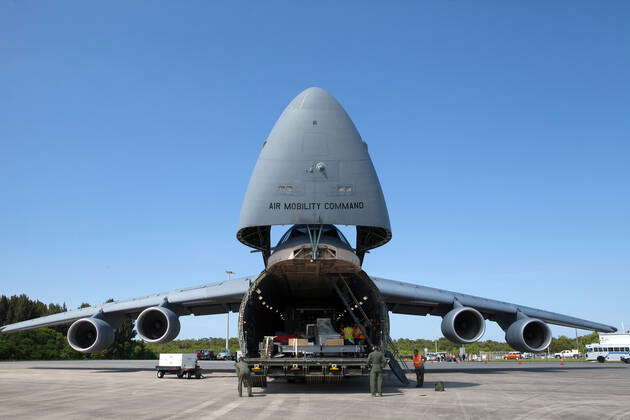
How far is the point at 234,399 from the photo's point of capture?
11445mm

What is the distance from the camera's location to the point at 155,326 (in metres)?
19.5

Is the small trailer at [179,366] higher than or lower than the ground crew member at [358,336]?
lower

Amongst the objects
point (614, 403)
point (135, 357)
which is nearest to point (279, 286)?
point (614, 403)

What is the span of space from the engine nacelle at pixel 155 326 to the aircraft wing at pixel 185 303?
829mm

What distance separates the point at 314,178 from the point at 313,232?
138cm

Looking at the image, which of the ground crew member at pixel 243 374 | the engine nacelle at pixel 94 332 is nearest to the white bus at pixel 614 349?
the engine nacelle at pixel 94 332

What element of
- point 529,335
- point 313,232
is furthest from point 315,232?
point 529,335

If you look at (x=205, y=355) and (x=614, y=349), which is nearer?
(x=614, y=349)

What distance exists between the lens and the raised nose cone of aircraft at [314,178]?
12258 mm

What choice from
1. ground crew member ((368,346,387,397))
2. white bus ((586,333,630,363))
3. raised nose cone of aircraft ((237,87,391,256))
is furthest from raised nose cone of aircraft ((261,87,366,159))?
white bus ((586,333,630,363))

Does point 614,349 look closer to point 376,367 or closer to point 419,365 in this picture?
point 419,365

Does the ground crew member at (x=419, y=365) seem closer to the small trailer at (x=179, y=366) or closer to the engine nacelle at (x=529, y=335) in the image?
the engine nacelle at (x=529, y=335)

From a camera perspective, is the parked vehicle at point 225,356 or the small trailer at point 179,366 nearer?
the small trailer at point 179,366

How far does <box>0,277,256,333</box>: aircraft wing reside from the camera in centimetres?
1955
